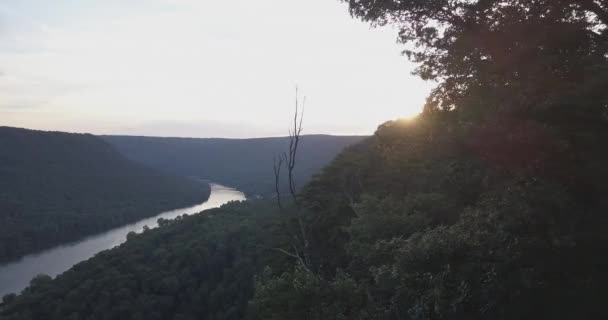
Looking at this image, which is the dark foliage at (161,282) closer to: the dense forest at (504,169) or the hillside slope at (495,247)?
the hillside slope at (495,247)

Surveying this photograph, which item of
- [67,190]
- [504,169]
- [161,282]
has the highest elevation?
[504,169]

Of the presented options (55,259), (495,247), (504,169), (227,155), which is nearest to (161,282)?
(55,259)

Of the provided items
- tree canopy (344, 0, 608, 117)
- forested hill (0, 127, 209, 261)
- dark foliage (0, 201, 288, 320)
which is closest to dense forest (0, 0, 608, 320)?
tree canopy (344, 0, 608, 117)

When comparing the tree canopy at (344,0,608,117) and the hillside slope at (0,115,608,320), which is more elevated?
the tree canopy at (344,0,608,117)

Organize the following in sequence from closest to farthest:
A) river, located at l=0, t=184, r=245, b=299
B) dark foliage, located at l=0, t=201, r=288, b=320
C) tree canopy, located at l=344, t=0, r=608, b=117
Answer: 1. tree canopy, located at l=344, t=0, r=608, b=117
2. dark foliage, located at l=0, t=201, r=288, b=320
3. river, located at l=0, t=184, r=245, b=299

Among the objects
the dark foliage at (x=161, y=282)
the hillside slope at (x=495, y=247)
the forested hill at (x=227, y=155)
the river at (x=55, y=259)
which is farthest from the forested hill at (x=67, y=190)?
the hillside slope at (x=495, y=247)

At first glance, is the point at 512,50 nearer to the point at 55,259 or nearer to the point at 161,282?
the point at 161,282

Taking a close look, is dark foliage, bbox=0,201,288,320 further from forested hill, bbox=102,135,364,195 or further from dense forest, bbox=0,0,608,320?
forested hill, bbox=102,135,364,195
